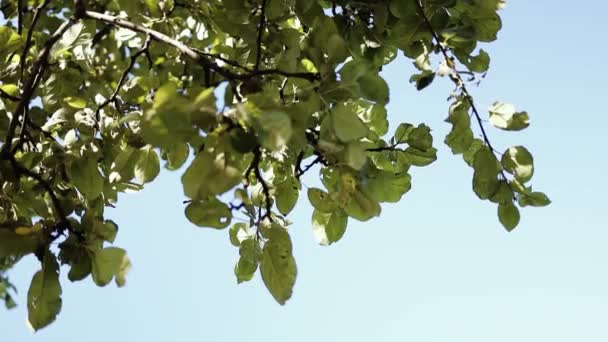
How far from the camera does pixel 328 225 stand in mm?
1401

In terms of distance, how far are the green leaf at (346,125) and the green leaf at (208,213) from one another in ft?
0.71

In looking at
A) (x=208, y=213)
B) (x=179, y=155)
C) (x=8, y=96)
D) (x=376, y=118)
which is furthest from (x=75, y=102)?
(x=376, y=118)

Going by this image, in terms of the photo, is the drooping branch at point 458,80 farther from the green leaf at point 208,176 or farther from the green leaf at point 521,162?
the green leaf at point 208,176

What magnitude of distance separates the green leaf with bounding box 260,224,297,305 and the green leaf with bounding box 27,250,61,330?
335 millimetres

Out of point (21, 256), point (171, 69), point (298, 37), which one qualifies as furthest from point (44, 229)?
point (171, 69)

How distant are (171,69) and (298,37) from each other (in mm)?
535

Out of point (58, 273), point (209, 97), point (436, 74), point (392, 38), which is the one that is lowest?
point (58, 273)

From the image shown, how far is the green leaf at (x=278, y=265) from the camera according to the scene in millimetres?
1080

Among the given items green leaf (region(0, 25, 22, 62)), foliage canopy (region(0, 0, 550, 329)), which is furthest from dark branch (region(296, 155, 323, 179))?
green leaf (region(0, 25, 22, 62))

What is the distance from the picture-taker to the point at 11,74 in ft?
4.92

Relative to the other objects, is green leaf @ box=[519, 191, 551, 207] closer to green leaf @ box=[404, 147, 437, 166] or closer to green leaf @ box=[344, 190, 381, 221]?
green leaf @ box=[404, 147, 437, 166]

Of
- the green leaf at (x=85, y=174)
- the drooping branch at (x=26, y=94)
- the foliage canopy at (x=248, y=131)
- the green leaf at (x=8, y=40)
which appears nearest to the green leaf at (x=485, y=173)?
the foliage canopy at (x=248, y=131)

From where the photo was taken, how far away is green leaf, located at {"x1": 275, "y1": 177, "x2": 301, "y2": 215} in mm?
1447

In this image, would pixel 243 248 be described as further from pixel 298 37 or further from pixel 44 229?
pixel 298 37
